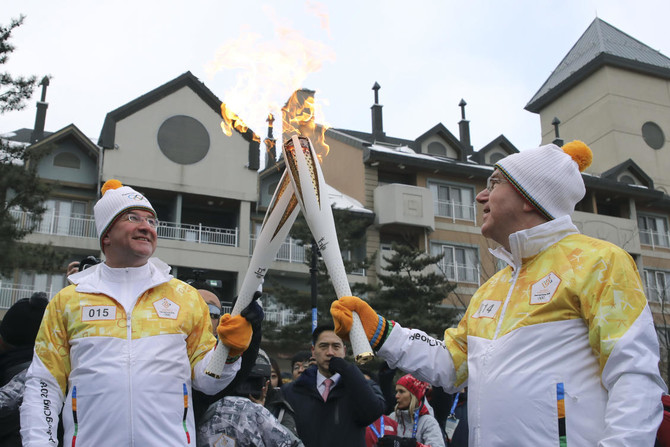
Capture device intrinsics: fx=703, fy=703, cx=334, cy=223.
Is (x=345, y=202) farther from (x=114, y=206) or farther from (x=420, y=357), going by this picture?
(x=420, y=357)

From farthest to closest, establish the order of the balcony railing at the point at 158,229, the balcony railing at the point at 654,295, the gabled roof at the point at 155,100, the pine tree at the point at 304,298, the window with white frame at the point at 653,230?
the window with white frame at the point at 653,230 → the balcony railing at the point at 654,295 → the gabled roof at the point at 155,100 → the balcony railing at the point at 158,229 → the pine tree at the point at 304,298

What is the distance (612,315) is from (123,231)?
85.2 inches

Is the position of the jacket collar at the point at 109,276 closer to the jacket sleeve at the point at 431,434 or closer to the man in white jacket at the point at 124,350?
the man in white jacket at the point at 124,350

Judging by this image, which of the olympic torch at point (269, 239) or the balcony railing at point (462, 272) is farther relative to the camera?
the balcony railing at point (462, 272)

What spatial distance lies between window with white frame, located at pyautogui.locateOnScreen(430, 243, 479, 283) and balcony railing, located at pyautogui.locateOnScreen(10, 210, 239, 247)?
7.08 m

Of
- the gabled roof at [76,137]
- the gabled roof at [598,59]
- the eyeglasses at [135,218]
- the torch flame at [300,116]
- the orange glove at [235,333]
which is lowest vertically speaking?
the orange glove at [235,333]

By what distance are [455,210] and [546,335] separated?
22.8 metres

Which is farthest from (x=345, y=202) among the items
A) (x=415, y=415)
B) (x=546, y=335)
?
(x=546, y=335)

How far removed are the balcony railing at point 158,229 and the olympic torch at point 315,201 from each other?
16.9 meters

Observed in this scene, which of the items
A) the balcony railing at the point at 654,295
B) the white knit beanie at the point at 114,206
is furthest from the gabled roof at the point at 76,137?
the balcony railing at the point at 654,295

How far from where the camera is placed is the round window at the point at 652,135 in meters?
31.9

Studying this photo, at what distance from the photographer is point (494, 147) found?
2817 cm

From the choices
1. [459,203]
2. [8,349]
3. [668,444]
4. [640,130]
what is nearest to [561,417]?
[668,444]

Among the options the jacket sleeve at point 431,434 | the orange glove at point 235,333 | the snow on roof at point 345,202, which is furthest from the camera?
the snow on roof at point 345,202
